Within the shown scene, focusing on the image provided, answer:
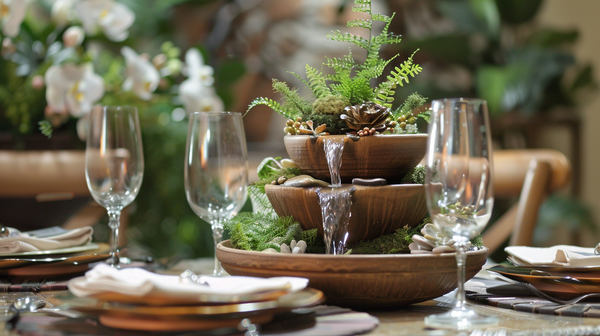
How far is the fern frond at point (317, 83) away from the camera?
87 cm

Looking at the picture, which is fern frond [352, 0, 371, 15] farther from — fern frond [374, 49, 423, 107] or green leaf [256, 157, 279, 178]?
green leaf [256, 157, 279, 178]

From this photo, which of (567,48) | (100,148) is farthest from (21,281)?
(567,48)

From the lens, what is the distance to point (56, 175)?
1.82 m

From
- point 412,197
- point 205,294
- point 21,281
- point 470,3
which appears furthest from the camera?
point 470,3

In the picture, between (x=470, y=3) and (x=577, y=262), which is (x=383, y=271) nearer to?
(x=577, y=262)

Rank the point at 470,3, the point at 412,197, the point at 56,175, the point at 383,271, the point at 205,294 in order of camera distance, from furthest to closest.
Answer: the point at 470,3, the point at 56,175, the point at 412,197, the point at 383,271, the point at 205,294

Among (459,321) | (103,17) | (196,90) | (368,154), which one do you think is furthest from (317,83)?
(196,90)

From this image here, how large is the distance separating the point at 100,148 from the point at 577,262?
2.46ft

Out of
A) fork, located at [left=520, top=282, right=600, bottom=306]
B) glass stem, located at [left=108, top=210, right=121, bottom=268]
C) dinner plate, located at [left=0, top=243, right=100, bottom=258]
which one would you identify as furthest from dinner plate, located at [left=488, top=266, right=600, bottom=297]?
dinner plate, located at [left=0, top=243, right=100, bottom=258]

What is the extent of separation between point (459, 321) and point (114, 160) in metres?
0.61

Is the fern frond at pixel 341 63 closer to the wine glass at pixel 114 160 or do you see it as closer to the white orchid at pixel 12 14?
the wine glass at pixel 114 160

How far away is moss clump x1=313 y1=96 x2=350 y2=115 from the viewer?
84 cm

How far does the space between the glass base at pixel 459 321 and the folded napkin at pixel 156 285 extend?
14cm

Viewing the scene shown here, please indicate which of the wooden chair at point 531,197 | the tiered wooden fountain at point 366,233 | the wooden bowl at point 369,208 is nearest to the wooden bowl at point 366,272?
the tiered wooden fountain at point 366,233
